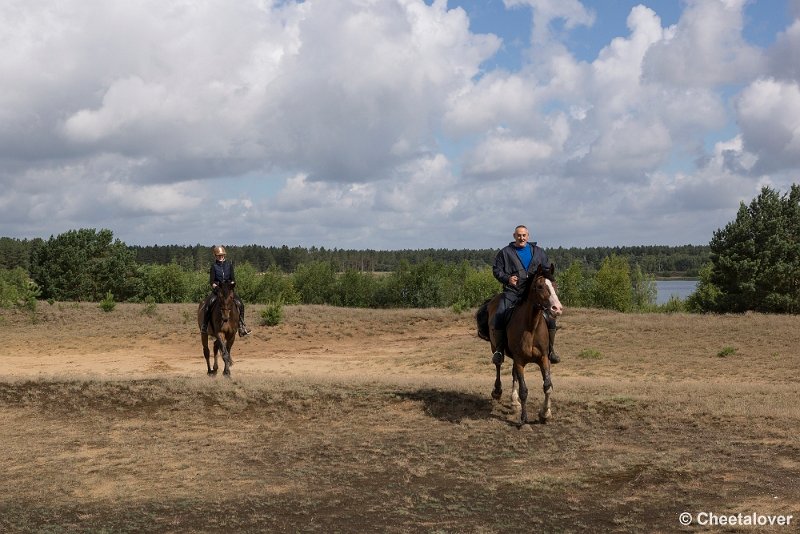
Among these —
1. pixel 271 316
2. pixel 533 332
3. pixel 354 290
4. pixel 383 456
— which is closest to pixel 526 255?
pixel 533 332

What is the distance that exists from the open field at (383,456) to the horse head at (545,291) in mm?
1852

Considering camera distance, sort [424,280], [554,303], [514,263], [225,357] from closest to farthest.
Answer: [554,303] < [514,263] < [225,357] < [424,280]

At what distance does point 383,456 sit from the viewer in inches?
358

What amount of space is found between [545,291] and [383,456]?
3448 millimetres

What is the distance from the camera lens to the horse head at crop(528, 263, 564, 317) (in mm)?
10047

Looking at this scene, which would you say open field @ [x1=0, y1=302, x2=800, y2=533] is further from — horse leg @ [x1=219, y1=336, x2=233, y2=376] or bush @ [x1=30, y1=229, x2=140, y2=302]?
bush @ [x1=30, y1=229, x2=140, y2=302]

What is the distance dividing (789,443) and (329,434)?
251 inches

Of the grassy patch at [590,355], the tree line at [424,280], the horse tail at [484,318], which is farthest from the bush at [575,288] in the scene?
the horse tail at [484,318]

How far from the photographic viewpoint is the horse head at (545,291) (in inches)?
396

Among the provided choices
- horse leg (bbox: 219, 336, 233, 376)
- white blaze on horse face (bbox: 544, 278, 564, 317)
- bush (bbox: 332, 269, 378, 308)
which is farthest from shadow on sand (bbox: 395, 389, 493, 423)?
bush (bbox: 332, 269, 378, 308)

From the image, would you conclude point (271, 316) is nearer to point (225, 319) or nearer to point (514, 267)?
point (225, 319)

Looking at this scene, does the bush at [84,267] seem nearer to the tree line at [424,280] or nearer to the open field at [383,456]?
the tree line at [424,280]

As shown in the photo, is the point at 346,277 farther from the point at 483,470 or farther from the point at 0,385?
the point at 483,470

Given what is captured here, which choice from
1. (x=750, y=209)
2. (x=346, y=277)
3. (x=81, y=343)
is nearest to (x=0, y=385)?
(x=81, y=343)
